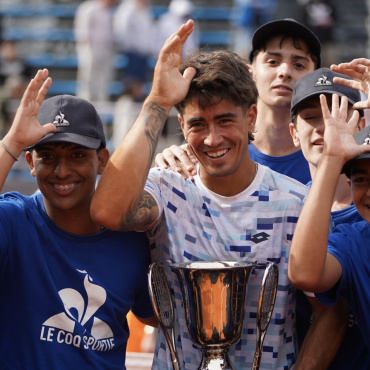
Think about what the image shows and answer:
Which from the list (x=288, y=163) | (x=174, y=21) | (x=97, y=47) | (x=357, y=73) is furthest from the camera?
(x=174, y=21)

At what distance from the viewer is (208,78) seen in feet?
8.78

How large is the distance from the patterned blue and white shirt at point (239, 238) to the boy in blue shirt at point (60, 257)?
222 millimetres

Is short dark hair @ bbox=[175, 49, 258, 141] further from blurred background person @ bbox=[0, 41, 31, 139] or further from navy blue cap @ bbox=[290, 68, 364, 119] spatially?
blurred background person @ bbox=[0, 41, 31, 139]

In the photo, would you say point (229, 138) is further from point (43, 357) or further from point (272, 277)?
point (43, 357)

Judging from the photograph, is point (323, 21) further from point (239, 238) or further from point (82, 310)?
point (82, 310)

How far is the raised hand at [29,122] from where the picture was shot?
2.51 meters

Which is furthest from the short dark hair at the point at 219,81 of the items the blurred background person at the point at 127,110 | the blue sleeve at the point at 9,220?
the blurred background person at the point at 127,110

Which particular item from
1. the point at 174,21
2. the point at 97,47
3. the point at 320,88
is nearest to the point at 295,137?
the point at 320,88

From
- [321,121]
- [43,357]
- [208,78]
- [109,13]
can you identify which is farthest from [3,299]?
[109,13]

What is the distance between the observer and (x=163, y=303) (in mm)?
2453

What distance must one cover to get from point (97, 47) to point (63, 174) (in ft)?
24.4

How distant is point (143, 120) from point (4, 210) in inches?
28.1

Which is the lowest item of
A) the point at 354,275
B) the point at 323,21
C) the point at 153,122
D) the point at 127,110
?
the point at 354,275

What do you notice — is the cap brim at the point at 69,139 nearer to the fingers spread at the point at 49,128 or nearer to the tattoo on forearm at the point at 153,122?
the fingers spread at the point at 49,128
